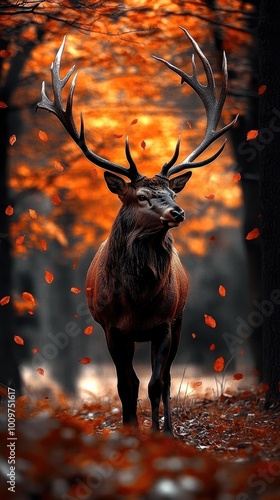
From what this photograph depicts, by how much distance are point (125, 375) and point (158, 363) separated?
0.35 m

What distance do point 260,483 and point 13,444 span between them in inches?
46.2

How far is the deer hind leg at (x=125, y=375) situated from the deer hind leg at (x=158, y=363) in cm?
22

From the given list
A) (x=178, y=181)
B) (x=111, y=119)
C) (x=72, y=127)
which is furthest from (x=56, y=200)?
(x=111, y=119)

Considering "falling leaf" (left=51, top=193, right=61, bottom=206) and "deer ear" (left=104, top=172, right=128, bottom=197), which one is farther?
"falling leaf" (left=51, top=193, right=61, bottom=206)

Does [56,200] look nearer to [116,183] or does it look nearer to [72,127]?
[72,127]

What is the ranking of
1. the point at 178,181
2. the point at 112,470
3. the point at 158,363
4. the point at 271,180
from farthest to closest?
the point at 271,180
the point at 178,181
the point at 158,363
the point at 112,470

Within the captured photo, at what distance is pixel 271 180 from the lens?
831 centimetres

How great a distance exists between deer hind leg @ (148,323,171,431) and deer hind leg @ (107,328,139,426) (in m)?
0.22

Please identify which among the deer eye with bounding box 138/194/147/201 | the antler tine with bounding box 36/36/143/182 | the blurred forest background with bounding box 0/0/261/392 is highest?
the antler tine with bounding box 36/36/143/182

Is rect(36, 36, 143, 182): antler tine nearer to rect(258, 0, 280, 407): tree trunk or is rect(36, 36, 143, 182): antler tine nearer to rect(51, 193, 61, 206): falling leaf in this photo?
rect(51, 193, 61, 206): falling leaf

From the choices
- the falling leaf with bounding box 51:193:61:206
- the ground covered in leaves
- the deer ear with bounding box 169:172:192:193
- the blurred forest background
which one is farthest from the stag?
the blurred forest background

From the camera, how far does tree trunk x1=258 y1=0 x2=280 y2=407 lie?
8297 millimetres

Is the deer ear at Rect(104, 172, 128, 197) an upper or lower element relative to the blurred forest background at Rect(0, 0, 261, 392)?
upper

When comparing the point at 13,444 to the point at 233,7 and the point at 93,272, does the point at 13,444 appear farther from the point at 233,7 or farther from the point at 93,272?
the point at 233,7
